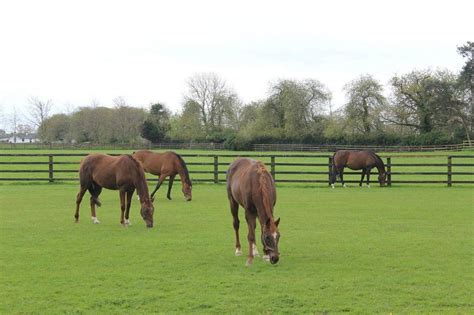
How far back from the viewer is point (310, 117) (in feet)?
220

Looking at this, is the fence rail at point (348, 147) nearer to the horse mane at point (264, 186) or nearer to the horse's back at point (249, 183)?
the horse's back at point (249, 183)

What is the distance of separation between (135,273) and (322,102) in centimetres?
6242

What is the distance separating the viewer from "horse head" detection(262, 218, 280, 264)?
Answer: 22.0ft

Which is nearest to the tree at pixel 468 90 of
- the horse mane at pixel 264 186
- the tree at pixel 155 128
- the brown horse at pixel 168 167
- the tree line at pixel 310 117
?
the tree line at pixel 310 117

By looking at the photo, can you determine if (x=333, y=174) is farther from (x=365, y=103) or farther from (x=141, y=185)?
(x=365, y=103)

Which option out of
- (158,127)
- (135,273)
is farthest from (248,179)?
(158,127)

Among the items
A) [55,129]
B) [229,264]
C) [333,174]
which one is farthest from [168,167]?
[55,129]

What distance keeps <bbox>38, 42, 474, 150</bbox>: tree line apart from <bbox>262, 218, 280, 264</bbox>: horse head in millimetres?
54959

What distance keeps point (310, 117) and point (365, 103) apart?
7.61 m

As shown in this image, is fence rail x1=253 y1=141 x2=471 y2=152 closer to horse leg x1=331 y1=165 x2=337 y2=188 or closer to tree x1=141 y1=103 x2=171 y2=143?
tree x1=141 y1=103 x2=171 y2=143

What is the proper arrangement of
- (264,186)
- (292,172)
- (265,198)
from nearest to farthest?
(265,198) < (264,186) < (292,172)

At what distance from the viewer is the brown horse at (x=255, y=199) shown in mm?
6738

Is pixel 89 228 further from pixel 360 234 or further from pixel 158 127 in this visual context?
pixel 158 127

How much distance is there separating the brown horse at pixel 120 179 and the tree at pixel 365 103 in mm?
Answer: 53914
